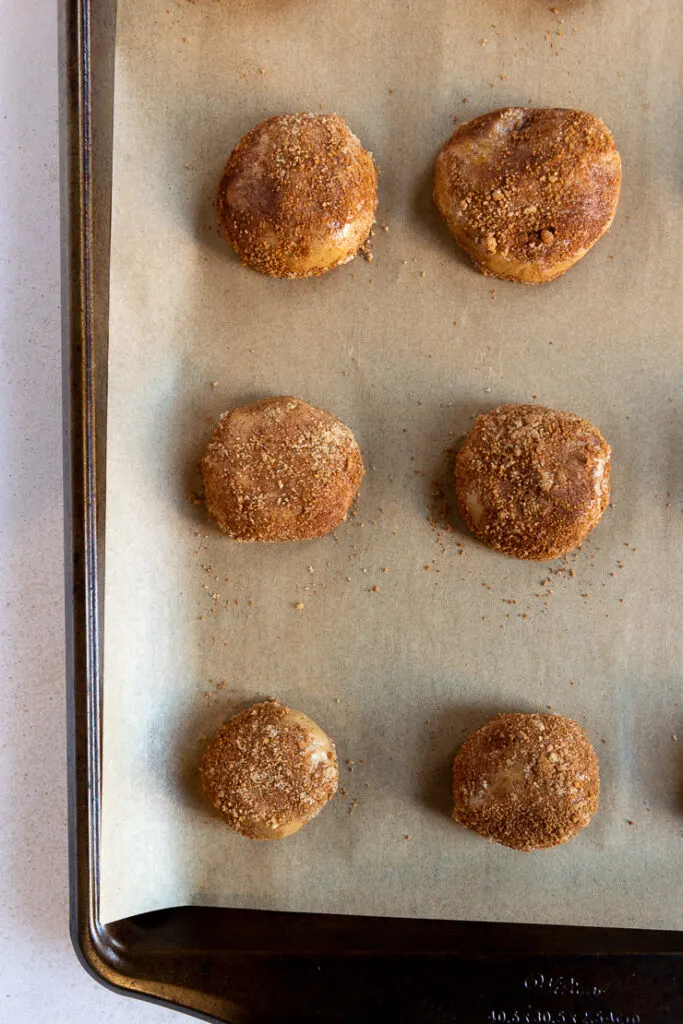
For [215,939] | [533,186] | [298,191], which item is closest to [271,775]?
[215,939]

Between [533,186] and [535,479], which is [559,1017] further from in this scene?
[533,186]

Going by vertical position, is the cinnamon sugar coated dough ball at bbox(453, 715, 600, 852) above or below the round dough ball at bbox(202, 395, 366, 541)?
below

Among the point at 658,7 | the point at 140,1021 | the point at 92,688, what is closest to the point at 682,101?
the point at 658,7

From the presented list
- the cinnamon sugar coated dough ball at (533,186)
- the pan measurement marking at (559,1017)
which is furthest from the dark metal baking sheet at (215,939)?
the cinnamon sugar coated dough ball at (533,186)

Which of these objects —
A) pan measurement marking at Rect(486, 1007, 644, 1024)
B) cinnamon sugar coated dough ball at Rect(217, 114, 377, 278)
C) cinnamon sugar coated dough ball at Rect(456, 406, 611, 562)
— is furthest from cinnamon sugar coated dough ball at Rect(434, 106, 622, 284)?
pan measurement marking at Rect(486, 1007, 644, 1024)

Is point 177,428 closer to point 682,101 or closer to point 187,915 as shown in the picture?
point 187,915

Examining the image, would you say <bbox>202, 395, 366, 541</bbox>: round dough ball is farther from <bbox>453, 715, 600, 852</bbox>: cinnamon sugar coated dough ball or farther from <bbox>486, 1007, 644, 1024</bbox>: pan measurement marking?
<bbox>486, 1007, 644, 1024</bbox>: pan measurement marking

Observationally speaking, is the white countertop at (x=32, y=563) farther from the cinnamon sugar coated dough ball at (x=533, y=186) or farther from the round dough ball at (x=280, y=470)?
the cinnamon sugar coated dough ball at (x=533, y=186)
